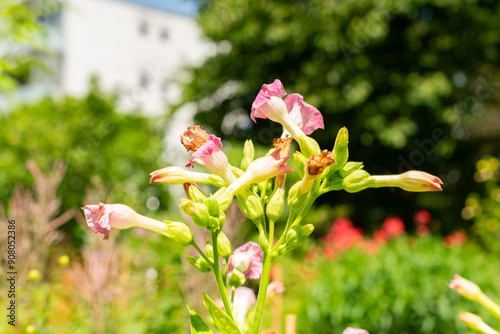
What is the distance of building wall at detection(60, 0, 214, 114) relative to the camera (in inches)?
505

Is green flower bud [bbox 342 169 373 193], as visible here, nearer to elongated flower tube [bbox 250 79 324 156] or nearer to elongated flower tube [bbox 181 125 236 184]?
elongated flower tube [bbox 250 79 324 156]

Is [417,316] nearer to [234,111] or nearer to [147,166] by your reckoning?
[147,166]

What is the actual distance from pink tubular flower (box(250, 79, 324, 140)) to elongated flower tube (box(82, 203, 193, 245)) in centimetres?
21

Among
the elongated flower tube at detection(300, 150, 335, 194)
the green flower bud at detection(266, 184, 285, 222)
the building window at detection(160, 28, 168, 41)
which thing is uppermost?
the elongated flower tube at detection(300, 150, 335, 194)

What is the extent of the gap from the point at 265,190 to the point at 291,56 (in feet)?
25.7

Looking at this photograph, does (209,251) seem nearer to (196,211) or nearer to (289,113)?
(196,211)

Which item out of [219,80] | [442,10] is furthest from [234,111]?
[442,10]

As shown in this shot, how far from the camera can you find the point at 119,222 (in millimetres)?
607

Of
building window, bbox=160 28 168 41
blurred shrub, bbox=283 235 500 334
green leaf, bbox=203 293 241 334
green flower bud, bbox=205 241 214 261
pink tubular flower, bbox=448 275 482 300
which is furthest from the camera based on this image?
building window, bbox=160 28 168 41

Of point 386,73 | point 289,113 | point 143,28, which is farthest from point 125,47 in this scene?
point 289,113

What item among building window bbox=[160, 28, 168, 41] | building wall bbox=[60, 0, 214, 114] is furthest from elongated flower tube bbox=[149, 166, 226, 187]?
building window bbox=[160, 28, 168, 41]

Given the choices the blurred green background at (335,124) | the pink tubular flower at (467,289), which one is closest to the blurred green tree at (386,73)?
the blurred green background at (335,124)

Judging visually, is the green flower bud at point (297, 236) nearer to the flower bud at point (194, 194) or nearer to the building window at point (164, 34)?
the flower bud at point (194, 194)

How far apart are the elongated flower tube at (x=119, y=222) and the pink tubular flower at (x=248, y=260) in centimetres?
11
